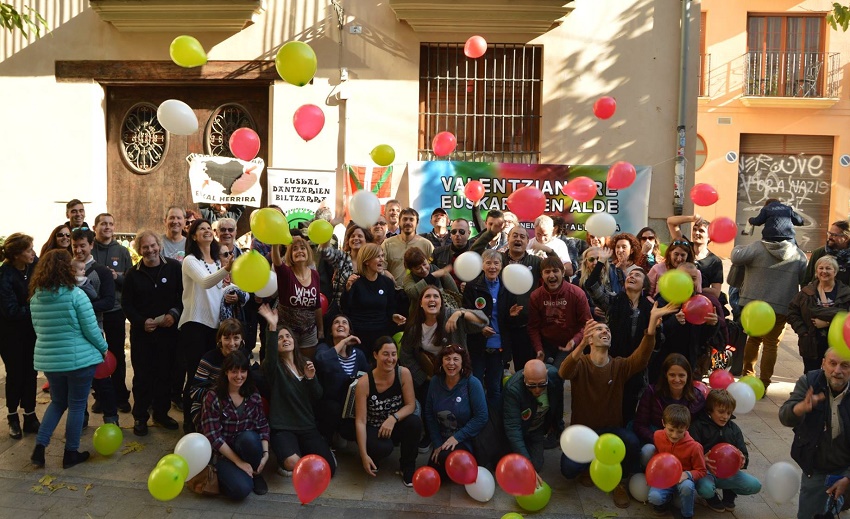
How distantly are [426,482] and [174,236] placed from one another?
3.23 m

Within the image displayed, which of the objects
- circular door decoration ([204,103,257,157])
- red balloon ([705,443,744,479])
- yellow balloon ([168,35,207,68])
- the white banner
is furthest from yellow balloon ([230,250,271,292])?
circular door decoration ([204,103,257,157])

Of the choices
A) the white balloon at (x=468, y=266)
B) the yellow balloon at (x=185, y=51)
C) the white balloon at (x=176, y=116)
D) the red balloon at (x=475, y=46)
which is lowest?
the white balloon at (x=468, y=266)

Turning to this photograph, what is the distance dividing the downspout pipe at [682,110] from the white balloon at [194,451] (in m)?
6.75

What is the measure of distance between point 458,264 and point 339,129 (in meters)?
4.47

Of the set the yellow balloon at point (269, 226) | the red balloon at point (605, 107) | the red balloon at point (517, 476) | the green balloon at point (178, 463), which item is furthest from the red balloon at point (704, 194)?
the green balloon at point (178, 463)

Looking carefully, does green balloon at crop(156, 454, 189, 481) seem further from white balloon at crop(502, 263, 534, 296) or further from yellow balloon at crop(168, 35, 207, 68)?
yellow balloon at crop(168, 35, 207, 68)

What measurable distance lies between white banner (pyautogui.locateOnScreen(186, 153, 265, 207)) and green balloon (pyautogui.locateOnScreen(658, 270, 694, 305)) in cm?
599

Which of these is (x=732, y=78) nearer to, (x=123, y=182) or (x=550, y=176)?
(x=550, y=176)

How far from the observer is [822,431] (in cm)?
466

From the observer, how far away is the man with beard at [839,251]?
22.9ft

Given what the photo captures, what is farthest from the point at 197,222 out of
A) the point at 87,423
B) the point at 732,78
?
the point at 732,78

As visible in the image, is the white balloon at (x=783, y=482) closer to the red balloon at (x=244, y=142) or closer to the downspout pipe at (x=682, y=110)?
the red balloon at (x=244, y=142)

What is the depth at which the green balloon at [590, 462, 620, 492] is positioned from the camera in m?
4.79

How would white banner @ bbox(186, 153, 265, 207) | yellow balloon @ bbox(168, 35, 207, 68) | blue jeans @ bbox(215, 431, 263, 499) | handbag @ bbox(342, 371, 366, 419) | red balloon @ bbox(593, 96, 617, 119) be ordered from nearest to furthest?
blue jeans @ bbox(215, 431, 263, 499), handbag @ bbox(342, 371, 366, 419), yellow balloon @ bbox(168, 35, 207, 68), red balloon @ bbox(593, 96, 617, 119), white banner @ bbox(186, 153, 265, 207)
